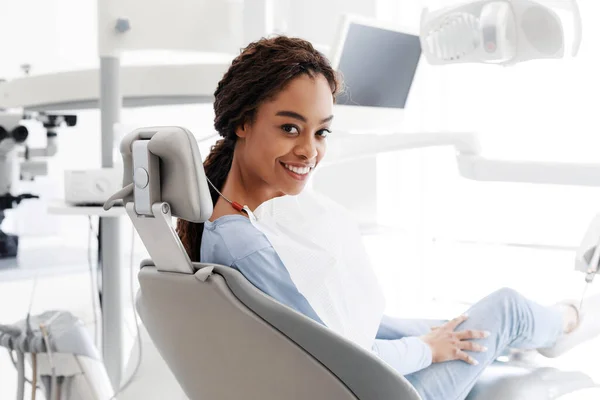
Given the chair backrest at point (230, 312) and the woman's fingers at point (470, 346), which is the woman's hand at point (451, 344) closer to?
the woman's fingers at point (470, 346)

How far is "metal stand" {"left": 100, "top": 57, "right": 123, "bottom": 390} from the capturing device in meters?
1.99

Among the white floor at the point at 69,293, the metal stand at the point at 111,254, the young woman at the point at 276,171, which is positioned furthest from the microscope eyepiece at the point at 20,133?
the young woman at the point at 276,171

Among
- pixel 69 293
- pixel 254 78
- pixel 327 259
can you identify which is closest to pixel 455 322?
pixel 327 259

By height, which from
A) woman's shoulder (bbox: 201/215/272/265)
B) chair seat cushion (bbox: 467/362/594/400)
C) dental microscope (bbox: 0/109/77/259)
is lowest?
chair seat cushion (bbox: 467/362/594/400)

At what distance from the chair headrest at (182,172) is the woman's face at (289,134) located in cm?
32

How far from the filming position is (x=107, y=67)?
1.98 m

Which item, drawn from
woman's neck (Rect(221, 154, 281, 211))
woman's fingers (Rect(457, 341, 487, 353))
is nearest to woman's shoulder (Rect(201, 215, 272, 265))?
woman's neck (Rect(221, 154, 281, 211))

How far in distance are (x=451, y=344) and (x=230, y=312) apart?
614 millimetres

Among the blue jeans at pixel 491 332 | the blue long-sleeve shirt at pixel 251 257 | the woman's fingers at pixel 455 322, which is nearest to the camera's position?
the blue long-sleeve shirt at pixel 251 257

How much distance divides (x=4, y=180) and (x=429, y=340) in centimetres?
175

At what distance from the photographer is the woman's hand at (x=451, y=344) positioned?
4.65ft

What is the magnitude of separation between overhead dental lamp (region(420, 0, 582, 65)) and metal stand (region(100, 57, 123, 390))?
82 cm

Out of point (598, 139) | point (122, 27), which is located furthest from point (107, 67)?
point (598, 139)

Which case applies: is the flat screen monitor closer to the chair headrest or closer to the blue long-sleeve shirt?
the blue long-sleeve shirt
